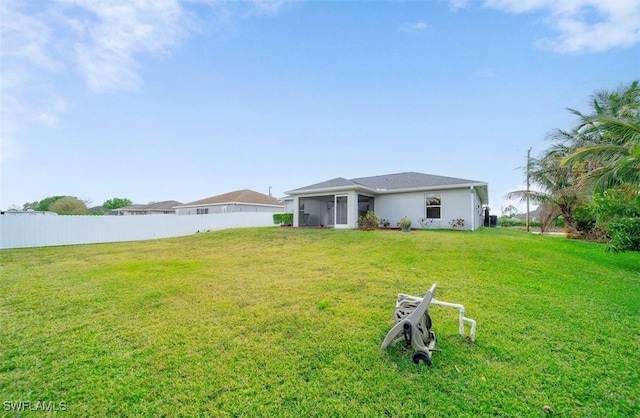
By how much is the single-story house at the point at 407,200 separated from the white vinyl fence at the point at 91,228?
25.5 feet

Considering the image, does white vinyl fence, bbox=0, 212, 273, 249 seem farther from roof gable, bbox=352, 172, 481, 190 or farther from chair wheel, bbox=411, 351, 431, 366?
chair wheel, bbox=411, 351, 431, 366

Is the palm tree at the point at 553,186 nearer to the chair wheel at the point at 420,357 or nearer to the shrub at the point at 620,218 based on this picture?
the shrub at the point at 620,218

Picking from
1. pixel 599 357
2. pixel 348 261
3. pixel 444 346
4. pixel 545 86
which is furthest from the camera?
pixel 545 86

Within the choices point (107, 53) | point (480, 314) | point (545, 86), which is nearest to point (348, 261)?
point (480, 314)

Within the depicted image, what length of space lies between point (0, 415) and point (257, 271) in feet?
15.7

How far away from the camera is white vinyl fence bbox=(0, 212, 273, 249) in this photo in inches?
464

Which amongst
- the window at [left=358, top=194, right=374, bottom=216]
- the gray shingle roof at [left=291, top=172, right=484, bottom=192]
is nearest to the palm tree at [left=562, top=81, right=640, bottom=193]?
the gray shingle roof at [left=291, top=172, right=484, bottom=192]

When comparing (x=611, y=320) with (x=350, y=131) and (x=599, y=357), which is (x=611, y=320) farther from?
(x=350, y=131)

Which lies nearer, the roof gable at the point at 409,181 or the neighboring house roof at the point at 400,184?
the neighboring house roof at the point at 400,184

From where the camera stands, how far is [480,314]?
4.07 meters

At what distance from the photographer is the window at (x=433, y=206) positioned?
14816mm

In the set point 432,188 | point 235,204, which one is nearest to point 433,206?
point 432,188

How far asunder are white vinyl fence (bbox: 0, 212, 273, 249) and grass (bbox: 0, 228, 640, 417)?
780 cm

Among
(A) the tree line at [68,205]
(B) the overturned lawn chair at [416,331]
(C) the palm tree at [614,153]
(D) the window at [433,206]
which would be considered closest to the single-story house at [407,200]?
(D) the window at [433,206]
